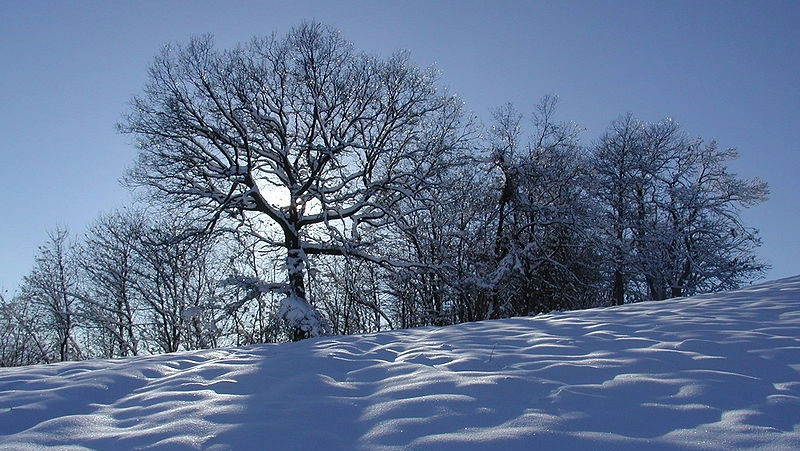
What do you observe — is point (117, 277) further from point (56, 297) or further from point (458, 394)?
point (458, 394)

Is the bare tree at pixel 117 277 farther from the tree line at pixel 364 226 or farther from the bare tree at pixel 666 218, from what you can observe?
the bare tree at pixel 666 218

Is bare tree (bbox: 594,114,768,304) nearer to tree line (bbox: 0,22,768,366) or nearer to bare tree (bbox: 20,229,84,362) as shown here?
tree line (bbox: 0,22,768,366)

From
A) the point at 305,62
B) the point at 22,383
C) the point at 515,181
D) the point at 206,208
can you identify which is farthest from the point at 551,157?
the point at 22,383

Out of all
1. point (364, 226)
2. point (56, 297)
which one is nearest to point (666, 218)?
point (364, 226)

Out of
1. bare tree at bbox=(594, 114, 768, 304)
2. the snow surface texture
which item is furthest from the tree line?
the snow surface texture

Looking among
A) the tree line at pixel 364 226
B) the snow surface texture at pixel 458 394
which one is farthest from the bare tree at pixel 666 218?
the snow surface texture at pixel 458 394

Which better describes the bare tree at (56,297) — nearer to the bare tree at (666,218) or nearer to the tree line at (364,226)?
the tree line at (364,226)

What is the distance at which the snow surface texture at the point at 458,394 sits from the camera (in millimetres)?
2922

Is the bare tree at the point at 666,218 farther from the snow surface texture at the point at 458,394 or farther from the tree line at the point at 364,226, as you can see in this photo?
the snow surface texture at the point at 458,394

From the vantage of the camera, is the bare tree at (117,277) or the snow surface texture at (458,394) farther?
the bare tree at (117,277)

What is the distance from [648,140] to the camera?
22.3m

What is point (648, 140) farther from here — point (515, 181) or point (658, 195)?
point (515, 181)

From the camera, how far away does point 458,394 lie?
3588mm

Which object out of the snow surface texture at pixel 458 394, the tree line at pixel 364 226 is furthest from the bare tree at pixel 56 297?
the snow surface texture at pixel 458 394
